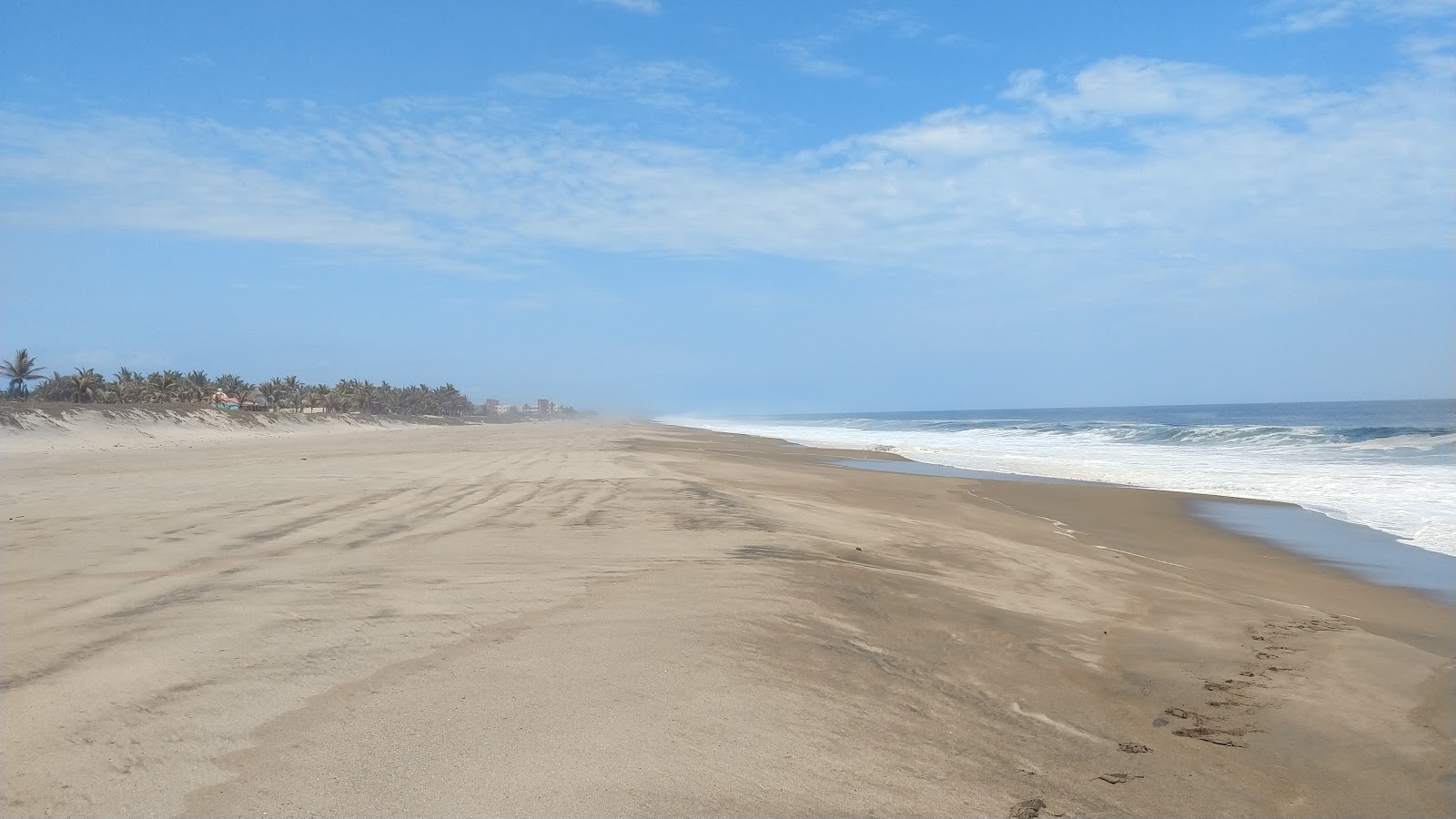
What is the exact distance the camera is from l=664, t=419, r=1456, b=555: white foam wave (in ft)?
50.0

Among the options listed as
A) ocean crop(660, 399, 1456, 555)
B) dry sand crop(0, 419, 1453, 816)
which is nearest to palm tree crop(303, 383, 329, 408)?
ocean crop(660, 399, 1456, 555)

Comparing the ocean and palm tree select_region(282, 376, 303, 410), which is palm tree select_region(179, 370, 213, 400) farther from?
the ocean

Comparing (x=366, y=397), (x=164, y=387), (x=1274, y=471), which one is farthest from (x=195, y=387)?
(x=1274, y=471)

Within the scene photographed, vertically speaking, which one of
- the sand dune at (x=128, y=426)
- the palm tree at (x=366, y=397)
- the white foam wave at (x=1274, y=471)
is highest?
the palm tree at (x=366, y=397)

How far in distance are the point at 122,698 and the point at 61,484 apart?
12925mm

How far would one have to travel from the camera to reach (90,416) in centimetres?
4019

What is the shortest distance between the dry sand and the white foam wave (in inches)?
272

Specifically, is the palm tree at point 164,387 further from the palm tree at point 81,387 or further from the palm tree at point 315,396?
the palm tree at point 315,396

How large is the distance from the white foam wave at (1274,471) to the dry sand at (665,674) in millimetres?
6899

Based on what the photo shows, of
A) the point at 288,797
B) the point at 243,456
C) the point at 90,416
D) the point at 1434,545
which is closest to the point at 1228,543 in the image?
the point at 1434,545

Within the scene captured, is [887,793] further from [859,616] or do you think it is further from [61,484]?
[61,484]

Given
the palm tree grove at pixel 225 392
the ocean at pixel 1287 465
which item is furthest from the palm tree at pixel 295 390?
the ocean at pixel 1287 465

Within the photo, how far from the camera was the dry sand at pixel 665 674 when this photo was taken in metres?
3.50

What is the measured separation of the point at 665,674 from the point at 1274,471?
Result: 2543cm
